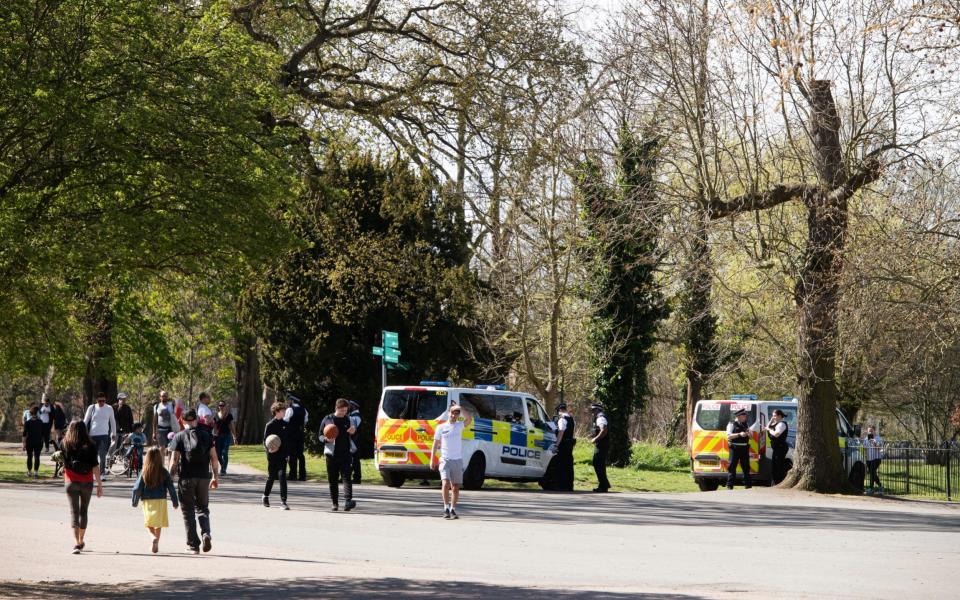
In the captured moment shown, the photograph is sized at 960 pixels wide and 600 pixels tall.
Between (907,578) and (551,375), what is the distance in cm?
2309

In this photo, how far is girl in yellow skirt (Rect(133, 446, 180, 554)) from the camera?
1354cm

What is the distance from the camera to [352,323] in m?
33.6

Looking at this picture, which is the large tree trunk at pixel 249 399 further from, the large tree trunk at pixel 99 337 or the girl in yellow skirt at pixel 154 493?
the girl in yellow skirt at pixel 154 493

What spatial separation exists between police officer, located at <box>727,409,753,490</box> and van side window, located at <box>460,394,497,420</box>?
Result: 18.5 feet

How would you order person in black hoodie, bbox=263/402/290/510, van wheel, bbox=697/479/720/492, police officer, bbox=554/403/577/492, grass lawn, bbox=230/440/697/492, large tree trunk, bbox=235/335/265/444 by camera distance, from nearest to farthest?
person in black hoodie, bbox=263/402/290/510 → police officer, bbox=554/403/577/492 → grass lawn, bbox=230/440/697/492 → van wheel, bbox=697/479/720/492 → large tree trunk, bbox=235/335/265/444

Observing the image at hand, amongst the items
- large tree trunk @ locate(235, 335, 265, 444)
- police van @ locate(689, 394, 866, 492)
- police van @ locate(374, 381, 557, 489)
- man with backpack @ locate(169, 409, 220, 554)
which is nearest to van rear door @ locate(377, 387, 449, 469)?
police van @ locate(374, 381, 557, 489)

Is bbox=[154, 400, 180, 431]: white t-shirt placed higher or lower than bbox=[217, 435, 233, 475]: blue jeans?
higher

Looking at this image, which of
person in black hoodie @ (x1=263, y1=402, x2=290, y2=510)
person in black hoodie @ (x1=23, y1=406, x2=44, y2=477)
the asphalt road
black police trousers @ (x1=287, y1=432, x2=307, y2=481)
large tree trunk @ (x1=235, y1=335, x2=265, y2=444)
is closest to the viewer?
the asphalt road

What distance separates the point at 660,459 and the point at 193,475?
26.8 metres

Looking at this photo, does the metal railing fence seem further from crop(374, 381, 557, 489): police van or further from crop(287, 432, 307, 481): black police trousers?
crop(287, 432, 307, 481): black police trousers

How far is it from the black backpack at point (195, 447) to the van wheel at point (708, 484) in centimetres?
1682

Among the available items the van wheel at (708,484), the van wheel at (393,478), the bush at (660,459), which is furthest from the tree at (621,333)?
the van wheel at (393,478)

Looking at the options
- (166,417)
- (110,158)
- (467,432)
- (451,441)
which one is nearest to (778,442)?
(467,432)

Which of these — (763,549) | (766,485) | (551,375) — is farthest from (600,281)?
(763,549)
